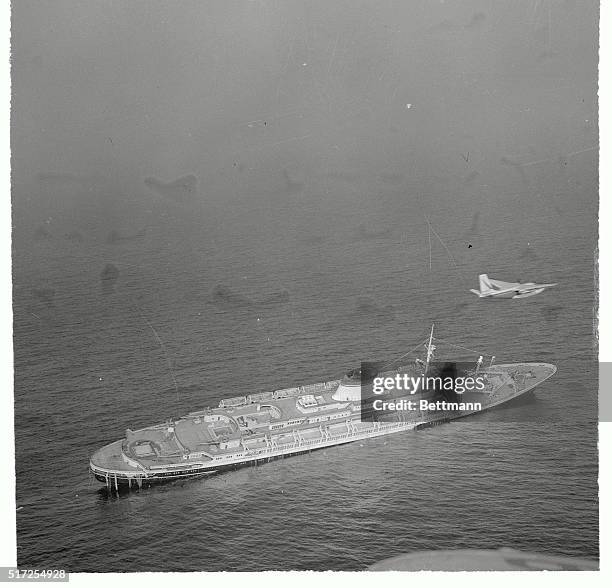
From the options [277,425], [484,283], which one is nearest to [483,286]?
[484,283]

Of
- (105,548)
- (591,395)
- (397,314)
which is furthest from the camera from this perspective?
(397,314)

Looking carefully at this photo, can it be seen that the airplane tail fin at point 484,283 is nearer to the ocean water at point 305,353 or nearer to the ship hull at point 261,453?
the ocean water at point 305,353

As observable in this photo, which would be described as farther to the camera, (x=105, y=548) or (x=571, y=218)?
(x=571, y=218)

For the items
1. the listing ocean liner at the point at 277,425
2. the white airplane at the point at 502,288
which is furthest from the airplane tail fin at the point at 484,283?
the listing ocean liner at the point at 277,425

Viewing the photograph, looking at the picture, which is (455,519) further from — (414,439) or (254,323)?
(254,323)

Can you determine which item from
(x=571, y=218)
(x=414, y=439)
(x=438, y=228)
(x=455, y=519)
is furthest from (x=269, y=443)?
(x=571, y=218)

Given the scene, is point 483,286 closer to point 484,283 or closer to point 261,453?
point 484,283
